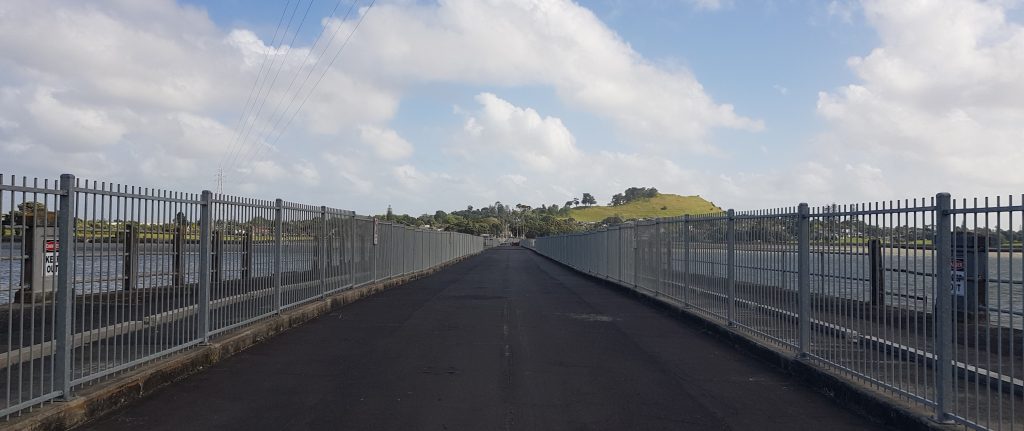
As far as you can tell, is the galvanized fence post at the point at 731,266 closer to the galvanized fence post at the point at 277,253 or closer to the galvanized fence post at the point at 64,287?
the galvanized fence post at the point at 277,253

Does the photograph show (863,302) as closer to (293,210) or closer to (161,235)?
Answer: (161,235)

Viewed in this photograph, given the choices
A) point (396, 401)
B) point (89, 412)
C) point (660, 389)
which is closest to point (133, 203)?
point (89, 412)

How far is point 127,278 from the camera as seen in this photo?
23.6 ft

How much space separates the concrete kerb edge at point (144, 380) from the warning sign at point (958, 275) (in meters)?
7.15

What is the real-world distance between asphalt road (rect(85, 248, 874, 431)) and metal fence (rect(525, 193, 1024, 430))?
0.64 meters

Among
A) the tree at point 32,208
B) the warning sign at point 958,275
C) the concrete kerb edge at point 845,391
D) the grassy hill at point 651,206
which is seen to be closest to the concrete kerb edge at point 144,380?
the tree at point 32,208

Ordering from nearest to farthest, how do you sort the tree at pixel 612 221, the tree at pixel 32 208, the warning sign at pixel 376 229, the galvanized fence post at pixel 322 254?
the tree at pixel 32 208, the galvanized fence post at pixel 322 254, the warning sign at pixel 376 229, the tree at pixel 612 221

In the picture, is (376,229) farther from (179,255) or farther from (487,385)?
(487,385)

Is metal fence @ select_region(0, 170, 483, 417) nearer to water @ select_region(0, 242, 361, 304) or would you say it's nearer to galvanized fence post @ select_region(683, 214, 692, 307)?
water @ select_region(0, 242, 361, 304)

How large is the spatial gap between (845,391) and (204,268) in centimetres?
734

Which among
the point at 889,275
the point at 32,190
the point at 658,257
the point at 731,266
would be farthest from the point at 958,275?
the point at 658,257

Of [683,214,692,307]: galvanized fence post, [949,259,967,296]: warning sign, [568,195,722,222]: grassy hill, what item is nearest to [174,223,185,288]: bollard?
[949,259,967,296]: warning sign

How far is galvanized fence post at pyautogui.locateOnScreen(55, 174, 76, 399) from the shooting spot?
618cm

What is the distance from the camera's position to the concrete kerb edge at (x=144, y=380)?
5.85 m
